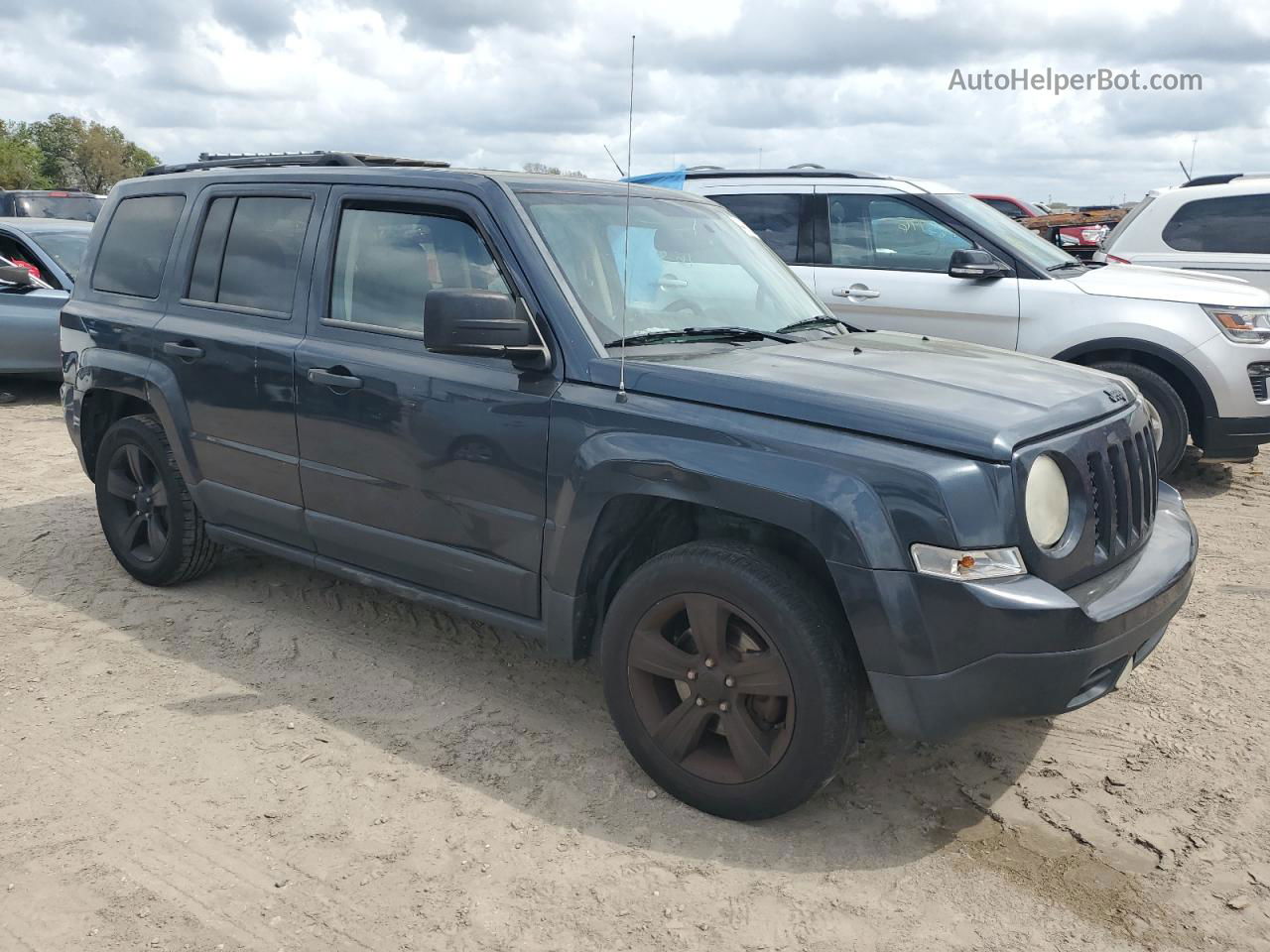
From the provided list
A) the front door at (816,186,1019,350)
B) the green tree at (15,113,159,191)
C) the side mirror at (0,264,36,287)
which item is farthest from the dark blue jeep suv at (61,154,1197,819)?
the green tree at (15,113,159,191)

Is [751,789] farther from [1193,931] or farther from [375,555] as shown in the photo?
[375,555]

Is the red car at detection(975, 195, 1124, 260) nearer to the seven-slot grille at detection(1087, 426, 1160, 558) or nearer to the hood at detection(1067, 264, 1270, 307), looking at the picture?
the hood at detection(1067, 264, 1270, 307)

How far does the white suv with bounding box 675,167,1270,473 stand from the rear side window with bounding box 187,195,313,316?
4.15 metres

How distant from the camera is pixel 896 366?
3.46m

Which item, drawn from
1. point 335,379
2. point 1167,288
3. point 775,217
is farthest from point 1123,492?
point 775,217

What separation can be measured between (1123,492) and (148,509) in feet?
13.4

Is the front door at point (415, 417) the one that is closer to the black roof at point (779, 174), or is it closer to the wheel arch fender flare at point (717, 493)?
the wheel arch fender flare at point (717, 493)

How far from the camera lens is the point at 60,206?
17.5m


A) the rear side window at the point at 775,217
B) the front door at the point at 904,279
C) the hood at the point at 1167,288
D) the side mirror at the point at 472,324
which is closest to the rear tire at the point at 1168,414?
the hood at the point at 1167,288

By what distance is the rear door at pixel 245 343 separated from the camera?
4.20m

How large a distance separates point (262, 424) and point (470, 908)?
2204 millimetres

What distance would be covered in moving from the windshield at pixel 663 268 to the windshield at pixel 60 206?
15634 mm

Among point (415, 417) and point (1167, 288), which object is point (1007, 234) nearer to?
point (1167, 288)

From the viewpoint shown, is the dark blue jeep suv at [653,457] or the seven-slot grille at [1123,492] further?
the seven-slot grille at [1123,492]
